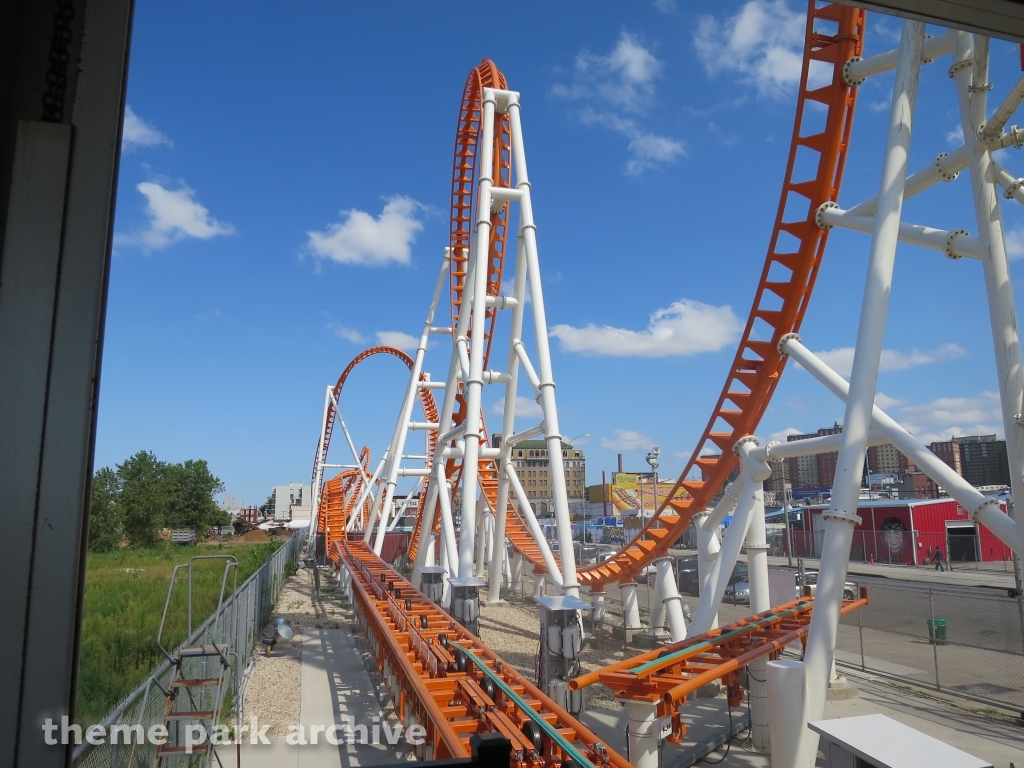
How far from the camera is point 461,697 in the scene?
18.5 ft

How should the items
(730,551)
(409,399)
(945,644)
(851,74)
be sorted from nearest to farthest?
(851,74)
(730,551)
(945,644)
(409,399)

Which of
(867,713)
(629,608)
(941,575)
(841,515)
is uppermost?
(841,515)

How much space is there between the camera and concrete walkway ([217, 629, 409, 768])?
22.0 feet

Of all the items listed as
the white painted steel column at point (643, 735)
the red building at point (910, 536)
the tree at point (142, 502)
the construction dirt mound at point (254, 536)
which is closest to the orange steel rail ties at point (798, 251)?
the white painted steel column at point (643, 735)

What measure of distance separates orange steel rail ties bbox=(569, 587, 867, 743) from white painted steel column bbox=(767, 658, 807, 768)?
0.53m

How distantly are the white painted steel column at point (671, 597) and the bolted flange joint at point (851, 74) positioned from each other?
23.9ft

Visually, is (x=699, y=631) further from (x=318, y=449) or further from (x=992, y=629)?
(x=318, y=449)

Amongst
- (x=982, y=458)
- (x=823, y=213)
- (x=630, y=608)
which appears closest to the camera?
(x=823, y=213)

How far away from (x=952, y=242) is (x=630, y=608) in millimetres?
8823

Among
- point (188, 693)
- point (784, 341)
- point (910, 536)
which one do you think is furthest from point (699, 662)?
point (910, 536)

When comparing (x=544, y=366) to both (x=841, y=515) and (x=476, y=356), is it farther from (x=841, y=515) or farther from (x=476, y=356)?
(x=841, y=515)

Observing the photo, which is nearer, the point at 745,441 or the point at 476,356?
the point at 745,441

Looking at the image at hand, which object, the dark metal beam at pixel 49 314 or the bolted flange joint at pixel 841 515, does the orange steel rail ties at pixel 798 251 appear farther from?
the dark metal beam at pixel 49 314

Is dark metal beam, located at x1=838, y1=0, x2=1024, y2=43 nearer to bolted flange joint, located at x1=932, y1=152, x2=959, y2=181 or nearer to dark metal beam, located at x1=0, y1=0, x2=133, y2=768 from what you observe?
dark metal beam, located at x1=0, y1=0, x2=133, y2=768
